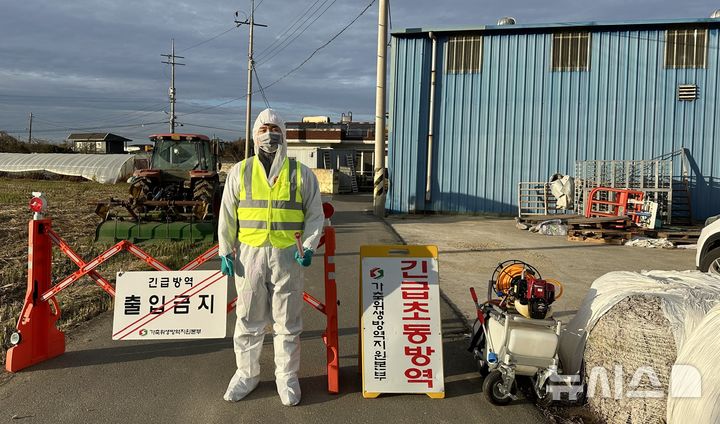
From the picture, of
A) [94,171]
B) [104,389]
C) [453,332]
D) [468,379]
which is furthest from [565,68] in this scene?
[94,171]

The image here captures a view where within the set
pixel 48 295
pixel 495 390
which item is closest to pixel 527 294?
pixel 495 390

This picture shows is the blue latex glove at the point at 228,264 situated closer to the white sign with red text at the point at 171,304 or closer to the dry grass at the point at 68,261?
the white sign with red text at the point at 171,304

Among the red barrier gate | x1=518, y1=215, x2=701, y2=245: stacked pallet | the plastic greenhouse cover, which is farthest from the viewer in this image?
the plastic greenhouse cover

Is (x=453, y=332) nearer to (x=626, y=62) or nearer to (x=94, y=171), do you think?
(x=626, y=62)

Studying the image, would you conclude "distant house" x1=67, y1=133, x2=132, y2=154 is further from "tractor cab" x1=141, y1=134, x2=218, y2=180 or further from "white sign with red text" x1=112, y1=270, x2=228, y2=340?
"white sign with red text" x1=112, y1=270, x2=228, y2=340

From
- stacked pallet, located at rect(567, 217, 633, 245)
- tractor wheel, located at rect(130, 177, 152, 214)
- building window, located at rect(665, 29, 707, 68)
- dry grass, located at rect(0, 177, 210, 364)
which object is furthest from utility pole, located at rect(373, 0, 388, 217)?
building window, located at rect(665, 29, 707, 68)

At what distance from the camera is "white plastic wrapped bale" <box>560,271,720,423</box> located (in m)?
3.83

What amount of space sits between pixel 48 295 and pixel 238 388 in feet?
6.70

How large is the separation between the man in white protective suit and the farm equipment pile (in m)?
8.17

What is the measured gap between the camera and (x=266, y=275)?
427cm

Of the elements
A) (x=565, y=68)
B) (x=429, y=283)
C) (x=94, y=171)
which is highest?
(x=565, y=68)

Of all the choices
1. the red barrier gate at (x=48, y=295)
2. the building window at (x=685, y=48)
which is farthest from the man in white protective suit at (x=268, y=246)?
the building window at (x=685, y=48)

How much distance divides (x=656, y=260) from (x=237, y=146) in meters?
70.0

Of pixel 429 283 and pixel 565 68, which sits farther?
pixel 565 68
